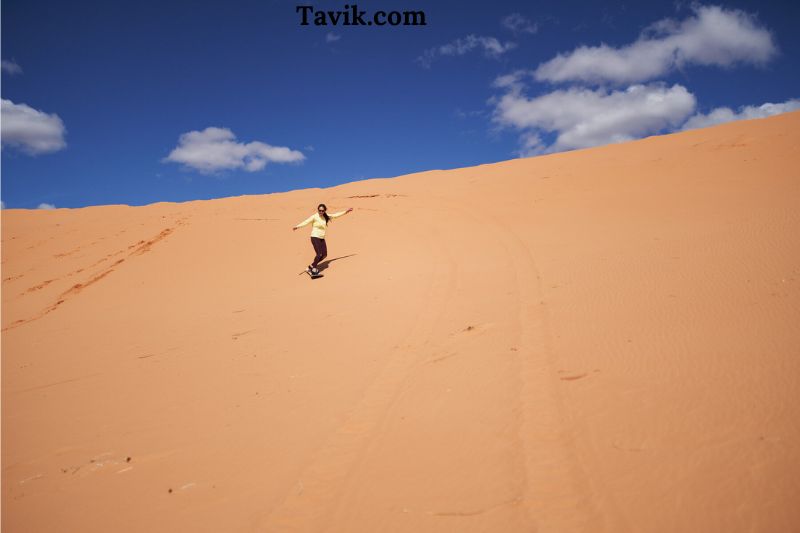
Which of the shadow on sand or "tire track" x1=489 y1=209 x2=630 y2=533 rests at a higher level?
the shadow on sand

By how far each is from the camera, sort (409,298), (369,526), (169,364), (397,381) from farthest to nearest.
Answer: (409,298)
(169,364)
(397,381)
(369,526)

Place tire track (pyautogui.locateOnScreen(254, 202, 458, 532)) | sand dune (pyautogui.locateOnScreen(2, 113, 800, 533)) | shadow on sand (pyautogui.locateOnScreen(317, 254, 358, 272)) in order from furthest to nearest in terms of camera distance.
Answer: shadow on sand (pyautogui.locateOnScreen(317, 254, 358, 272)) < tire track (pyautogui.locateOnScreen(254, 202, 458, 532)) < sand dune (pyautogui.locateOnScreen(2, 113, 800, 533))

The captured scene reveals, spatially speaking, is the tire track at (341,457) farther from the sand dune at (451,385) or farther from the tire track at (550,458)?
the tire track at (550,458)

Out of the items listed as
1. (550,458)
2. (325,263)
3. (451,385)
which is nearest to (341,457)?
(451,385)

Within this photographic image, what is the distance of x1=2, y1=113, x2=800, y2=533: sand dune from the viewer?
7.13 ft

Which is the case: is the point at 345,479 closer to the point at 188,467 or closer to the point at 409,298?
the point at 188,467

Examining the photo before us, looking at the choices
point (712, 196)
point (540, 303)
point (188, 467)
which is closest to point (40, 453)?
point (188, 467)

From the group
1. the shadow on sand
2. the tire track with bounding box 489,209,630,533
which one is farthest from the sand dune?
the shadow on sand

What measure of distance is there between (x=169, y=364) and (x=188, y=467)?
2.41 metres

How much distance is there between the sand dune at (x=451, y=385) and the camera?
2.17 m

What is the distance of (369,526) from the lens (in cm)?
217

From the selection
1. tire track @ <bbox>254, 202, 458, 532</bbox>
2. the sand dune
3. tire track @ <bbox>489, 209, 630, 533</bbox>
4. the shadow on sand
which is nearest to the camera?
tire track @ <bbox>489, 209, 630, 533</bbox>

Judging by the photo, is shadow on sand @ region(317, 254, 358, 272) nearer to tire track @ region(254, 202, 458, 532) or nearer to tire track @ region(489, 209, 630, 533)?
tire track @ region(254, 202, 458, 532)

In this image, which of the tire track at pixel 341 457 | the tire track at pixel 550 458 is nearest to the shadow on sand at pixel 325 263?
the tire track at pixel 341 457
